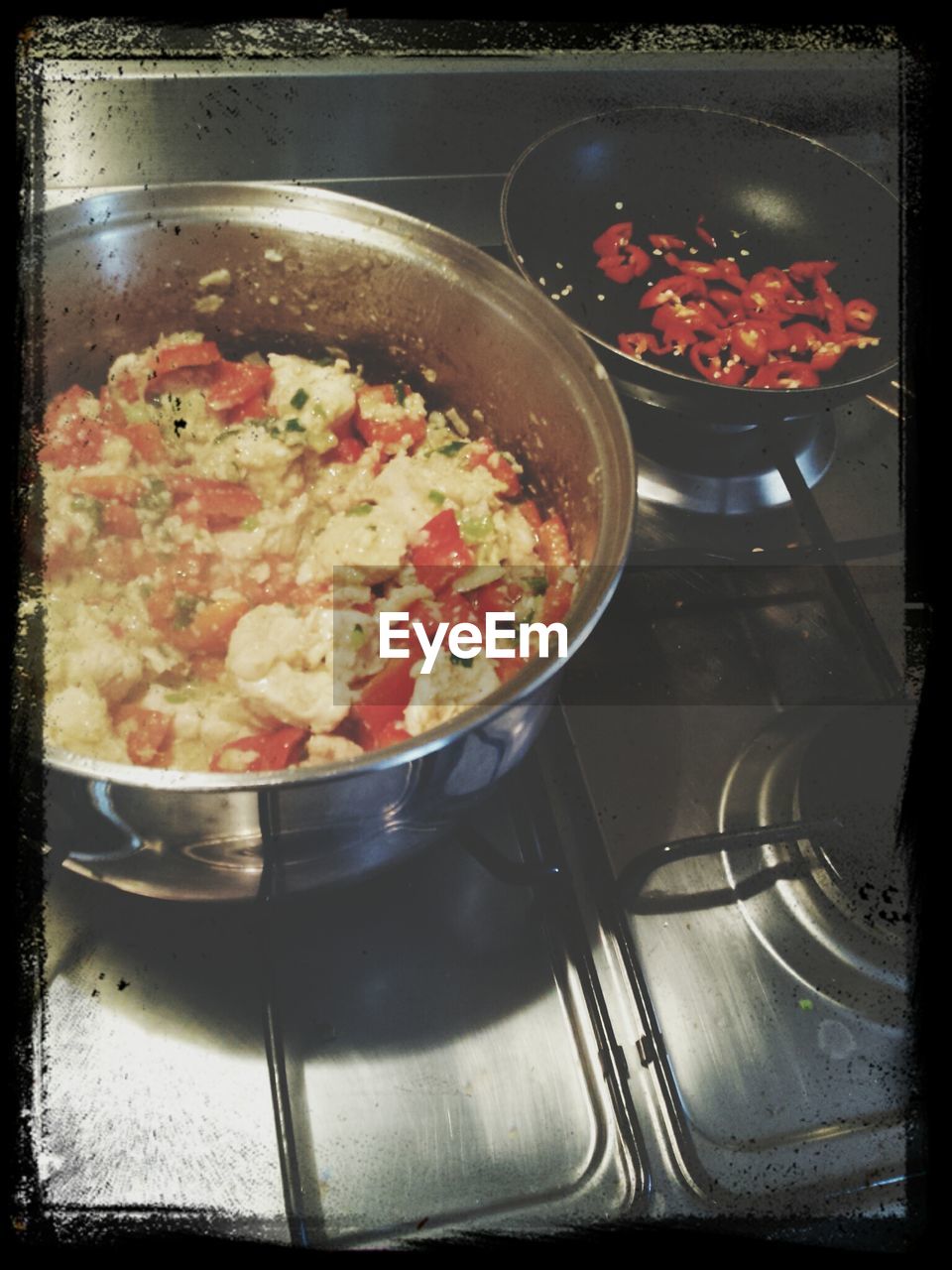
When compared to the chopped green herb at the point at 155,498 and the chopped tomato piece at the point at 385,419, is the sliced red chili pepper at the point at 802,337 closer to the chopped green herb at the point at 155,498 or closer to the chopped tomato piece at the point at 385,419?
the chopped tomato piece at the point at 385,419

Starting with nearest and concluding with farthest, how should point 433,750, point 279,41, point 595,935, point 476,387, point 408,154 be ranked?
point 433,750
point 595,935
point 476,387
point 279,41
point 408,154

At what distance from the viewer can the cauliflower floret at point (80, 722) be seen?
2.95 feet

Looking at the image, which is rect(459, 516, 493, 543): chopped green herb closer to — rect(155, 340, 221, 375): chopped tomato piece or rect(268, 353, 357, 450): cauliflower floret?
rect(268, 353, 357, 450): cauliflower floret

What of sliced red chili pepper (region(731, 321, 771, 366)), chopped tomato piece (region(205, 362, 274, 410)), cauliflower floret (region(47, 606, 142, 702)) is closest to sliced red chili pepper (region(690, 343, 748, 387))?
sliced red chili pepper (region(731, 321, 771, 366))

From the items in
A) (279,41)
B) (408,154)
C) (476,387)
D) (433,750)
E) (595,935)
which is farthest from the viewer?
(408,154)

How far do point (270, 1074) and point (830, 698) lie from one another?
31.5 inches

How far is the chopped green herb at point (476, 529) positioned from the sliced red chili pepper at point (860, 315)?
0.76 m

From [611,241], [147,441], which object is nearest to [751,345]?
[611,241]

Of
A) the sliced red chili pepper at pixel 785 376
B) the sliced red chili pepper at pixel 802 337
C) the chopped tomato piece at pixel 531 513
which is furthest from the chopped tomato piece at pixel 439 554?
the sliced red chili pepper at pixel 802 337

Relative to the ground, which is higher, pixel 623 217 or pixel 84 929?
pixel 623 217

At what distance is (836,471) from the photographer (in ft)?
4.86

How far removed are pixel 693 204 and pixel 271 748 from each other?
116 centimetres

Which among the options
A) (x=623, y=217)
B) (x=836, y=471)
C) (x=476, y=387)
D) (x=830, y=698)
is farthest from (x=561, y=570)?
(x=623, y=217)

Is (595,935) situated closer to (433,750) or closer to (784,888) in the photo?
(784,888)
